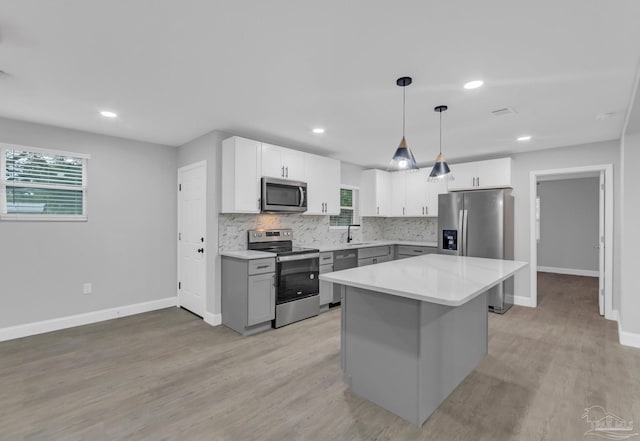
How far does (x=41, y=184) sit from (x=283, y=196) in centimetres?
280

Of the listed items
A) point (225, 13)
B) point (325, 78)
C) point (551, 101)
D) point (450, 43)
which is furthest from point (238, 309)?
point (551, 101)

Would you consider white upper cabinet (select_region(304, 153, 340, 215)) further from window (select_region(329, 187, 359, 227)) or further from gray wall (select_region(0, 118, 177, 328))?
gray wall (select_region(0, 118, 177, 328))

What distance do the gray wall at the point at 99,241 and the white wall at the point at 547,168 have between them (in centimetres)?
529

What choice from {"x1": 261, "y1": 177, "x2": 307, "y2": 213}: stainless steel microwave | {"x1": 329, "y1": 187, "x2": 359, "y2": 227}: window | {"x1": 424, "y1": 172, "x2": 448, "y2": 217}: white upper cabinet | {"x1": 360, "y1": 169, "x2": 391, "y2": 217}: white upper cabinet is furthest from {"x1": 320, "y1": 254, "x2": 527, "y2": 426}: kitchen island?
{"x1": 360, "y1": 169, "x2": 391, "y2": 217}: white upper cabinet

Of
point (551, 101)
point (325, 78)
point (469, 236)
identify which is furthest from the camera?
point (469, 236)

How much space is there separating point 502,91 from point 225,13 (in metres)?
2.29

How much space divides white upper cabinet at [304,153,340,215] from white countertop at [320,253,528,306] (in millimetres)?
2020

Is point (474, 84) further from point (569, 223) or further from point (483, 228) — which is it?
point (569, 223)

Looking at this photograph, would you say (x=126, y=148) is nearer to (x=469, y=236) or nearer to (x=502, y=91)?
(x=502, y=91)

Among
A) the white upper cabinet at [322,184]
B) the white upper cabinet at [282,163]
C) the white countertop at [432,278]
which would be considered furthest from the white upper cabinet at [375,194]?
the white countertop at [432,278]

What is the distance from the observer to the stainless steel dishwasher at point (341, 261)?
4.59 metres

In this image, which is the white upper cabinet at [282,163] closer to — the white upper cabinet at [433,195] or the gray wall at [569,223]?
the white upper cabinet at [433,195]

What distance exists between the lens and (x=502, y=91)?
264 centimetres

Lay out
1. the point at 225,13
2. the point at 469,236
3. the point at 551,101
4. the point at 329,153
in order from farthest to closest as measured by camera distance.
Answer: the point at 329,153 < the point at 469,236 < the point at 551,101 < the point at 225,13
